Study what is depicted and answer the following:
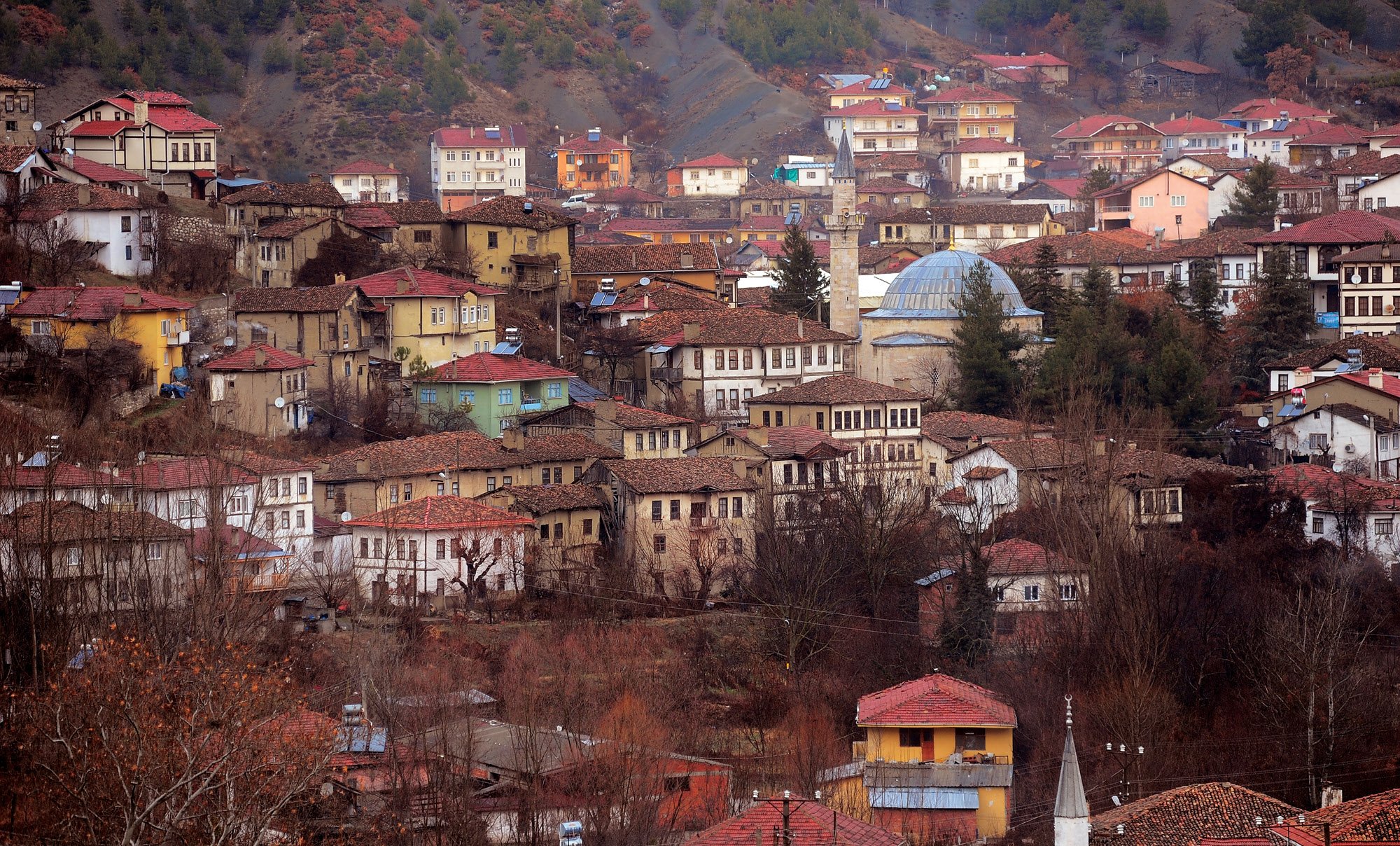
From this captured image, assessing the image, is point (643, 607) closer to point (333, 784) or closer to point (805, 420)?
point (805, 420)

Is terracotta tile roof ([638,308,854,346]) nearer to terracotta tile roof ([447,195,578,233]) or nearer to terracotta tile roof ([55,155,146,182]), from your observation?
terracotta tile roof ([447,195,578,233])

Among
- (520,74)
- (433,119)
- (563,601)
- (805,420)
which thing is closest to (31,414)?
(563,601)

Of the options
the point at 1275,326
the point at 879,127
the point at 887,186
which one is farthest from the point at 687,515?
the point at 879,127

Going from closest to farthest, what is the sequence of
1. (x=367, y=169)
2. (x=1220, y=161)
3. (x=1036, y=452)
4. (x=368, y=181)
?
(x=1036, y=452) → (x=368, y=181) → (x=367, y=169) → (x=1220, y=161)

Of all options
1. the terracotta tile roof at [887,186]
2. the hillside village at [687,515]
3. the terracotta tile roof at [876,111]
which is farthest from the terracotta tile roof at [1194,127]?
the hillside village at [687,515]

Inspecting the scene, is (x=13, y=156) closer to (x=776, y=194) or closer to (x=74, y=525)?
(x=74, y=525)

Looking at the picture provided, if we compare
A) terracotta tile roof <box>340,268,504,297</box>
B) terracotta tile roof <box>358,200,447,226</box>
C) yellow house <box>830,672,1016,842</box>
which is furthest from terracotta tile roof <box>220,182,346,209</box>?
yellow house <box>830,672,1016,842</box>
